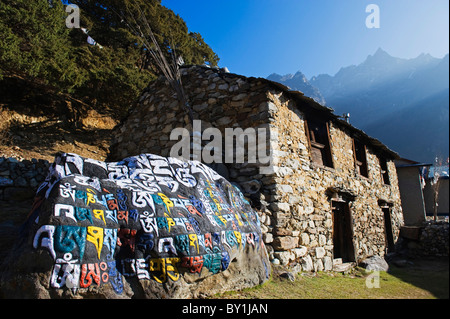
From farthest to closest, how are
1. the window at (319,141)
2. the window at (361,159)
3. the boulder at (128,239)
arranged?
the window at (361,159)
the window at (319,141)
the boulder at (128,239)

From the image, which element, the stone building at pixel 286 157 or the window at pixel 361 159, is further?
the window at pixel 361 159

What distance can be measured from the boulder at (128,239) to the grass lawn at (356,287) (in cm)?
22

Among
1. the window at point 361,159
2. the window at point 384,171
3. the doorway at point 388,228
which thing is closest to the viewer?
the window at point 361,159

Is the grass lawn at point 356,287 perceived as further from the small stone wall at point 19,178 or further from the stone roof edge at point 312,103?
the small stone wall at point 19,178

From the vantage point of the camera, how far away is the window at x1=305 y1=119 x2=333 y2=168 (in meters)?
6.45

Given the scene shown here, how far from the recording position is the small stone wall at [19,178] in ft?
15.5

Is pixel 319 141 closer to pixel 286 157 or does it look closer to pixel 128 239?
pixel 286 157

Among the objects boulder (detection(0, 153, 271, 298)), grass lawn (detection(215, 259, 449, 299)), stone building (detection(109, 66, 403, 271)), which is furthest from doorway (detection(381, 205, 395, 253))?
boulder (detection(0, 153, 271, 298))

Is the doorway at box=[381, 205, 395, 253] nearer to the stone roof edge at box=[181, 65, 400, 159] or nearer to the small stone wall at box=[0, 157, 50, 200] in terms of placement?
the stone roof edge at box=[181, 65, 400, 159]

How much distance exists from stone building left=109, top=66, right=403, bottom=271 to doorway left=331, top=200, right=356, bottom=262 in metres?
0.02

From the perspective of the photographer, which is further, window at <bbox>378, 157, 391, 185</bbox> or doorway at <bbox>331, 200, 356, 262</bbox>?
window at <bbox>378, 157, 391, 185</bbox>

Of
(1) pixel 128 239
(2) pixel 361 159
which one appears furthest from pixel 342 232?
(1) pixel 128 239

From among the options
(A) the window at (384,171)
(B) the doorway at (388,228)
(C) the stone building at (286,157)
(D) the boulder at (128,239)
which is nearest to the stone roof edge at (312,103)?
(C) the stone building at (286,157)
